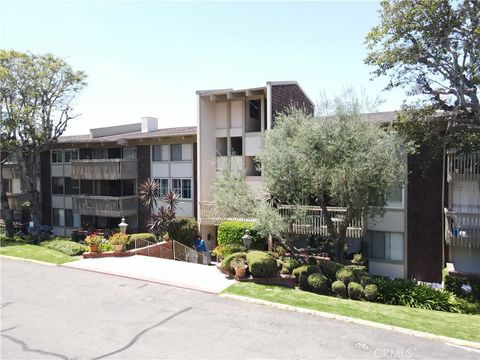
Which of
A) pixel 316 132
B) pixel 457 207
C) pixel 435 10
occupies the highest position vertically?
pixel 435 10

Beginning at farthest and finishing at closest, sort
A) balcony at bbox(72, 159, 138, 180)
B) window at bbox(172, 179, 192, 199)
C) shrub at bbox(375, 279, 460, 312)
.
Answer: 1. balcony at bbox(72, 159, 138, 180)
2. window at bbox(172, 179, 192, 199)
3. shrub at bbox(375, 279, 460, 312)

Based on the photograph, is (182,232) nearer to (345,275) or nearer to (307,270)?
(307,270)

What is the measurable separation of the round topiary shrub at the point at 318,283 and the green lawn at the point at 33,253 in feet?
42.0

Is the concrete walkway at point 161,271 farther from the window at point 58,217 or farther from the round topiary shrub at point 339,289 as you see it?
the window at point 58,217

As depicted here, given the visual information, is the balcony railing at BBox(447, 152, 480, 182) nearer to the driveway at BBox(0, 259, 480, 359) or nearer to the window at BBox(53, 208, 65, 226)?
the driveway at BBox(0, 259, 480, 359)

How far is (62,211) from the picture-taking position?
35.0m

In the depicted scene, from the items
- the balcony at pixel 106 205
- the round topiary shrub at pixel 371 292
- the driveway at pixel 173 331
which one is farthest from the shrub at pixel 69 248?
the round topiary shrub at pixel 371 292

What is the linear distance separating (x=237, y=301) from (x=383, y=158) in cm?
810

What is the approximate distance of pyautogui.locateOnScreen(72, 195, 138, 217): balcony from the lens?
28.5 m

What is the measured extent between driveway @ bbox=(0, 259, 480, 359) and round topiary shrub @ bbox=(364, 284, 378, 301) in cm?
355

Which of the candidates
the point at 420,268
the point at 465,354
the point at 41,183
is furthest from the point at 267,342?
the point at 41,183

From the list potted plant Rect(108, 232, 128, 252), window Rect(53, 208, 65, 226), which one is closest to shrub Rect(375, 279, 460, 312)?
potted plant Rect(108, 232, 128, 252)

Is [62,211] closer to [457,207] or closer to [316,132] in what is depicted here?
[316,132]

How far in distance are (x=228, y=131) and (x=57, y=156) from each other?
19.5 meters
